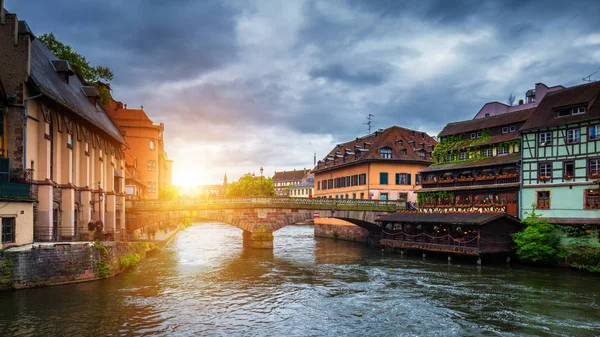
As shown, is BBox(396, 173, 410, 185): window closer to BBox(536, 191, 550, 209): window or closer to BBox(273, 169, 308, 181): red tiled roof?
BBox(536, 191, 550, 209): window

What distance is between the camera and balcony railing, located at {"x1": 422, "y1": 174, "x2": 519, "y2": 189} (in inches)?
1602

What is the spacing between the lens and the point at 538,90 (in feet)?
169

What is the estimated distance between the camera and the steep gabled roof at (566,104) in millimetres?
35500

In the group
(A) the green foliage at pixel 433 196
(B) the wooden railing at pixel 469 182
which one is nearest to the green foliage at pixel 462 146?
(B) the wooden railing at pixel 469 182

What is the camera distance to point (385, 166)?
61844 mm

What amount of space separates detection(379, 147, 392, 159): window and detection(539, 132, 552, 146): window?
82.7 feet

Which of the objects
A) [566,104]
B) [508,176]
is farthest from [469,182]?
[566,104]

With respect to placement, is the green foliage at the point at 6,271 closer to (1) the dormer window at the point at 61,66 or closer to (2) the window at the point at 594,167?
(1) the dormer window at the point at 61,66

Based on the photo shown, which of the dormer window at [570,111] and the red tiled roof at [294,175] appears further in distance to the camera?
the red tiled roof at [294,175]

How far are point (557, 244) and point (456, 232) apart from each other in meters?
7.41

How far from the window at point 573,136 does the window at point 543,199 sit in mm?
4206

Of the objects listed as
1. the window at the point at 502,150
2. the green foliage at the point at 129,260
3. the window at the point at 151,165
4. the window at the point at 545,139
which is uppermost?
the window at the point at 545,139

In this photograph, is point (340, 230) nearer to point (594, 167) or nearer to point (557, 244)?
point (557, 244)

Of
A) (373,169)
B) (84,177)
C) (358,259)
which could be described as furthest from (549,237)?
(84,177)
